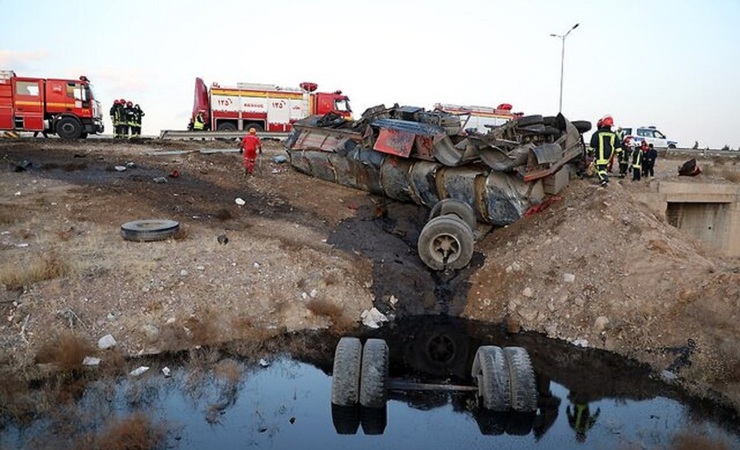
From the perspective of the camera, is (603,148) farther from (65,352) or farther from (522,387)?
(65,352)

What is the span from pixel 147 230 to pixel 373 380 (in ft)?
15.9

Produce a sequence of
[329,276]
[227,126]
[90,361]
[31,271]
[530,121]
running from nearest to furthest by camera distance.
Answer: [90,361], [31,271], [329,276], [530,121], [227,126]

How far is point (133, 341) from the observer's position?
6586 mm

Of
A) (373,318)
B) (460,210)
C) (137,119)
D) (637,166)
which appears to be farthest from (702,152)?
(137,119)

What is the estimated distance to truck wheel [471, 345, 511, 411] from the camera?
543cm

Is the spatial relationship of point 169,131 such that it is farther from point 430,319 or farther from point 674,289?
point 674,289

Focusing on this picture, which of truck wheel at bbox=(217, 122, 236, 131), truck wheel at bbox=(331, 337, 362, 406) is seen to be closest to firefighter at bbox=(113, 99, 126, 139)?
truck wheel at bbox=(217, 122, 236, 131)

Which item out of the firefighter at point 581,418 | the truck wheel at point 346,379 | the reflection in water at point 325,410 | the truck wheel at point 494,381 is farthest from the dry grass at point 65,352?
the firefighter at point 581,418

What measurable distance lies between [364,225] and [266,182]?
10.8 feet

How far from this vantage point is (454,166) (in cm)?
982

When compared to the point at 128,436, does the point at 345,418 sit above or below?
below

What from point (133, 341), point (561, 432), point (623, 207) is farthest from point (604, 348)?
point (133, 341)

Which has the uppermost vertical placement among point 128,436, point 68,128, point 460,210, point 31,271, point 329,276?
point 68,128

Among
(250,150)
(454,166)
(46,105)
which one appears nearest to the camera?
(454,166)
